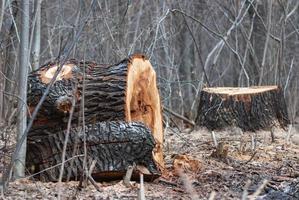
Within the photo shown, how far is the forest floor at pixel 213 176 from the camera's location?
4629 mm

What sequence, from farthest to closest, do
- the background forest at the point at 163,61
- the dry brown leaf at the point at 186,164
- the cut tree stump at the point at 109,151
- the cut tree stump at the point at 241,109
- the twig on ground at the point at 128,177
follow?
the cut tree stump at the point at 241,109 < the dry brown leaf at the point at 186,164 < the cut tree stump at the point at 109,151 < the twig on ground at the point at 128,177 < the background forest at the point at 163,61

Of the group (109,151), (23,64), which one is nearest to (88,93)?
(109,151)

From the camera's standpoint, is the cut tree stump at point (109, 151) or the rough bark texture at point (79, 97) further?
the rough bark texture at point (79, 97)

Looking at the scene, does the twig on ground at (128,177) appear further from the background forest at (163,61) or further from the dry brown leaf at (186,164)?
the dry brown leaf at (186,164)

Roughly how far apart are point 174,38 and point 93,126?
8.95 meters

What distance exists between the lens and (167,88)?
10375mm

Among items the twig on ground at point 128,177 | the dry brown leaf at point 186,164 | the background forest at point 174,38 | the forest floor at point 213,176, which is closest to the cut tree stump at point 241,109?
the forest floor at point 213,176

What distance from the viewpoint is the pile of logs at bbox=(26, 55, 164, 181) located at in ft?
16.5

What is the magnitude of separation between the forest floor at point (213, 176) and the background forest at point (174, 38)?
192 cm

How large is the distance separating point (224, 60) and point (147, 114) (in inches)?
475

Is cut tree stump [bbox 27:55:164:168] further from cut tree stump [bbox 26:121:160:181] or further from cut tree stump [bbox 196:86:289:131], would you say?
cut tree stump [bbox 196:86:289:131]

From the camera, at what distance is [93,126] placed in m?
5.10

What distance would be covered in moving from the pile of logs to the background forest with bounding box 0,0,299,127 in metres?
1.74

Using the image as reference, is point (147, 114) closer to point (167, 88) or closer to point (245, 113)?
point (245, 113)
